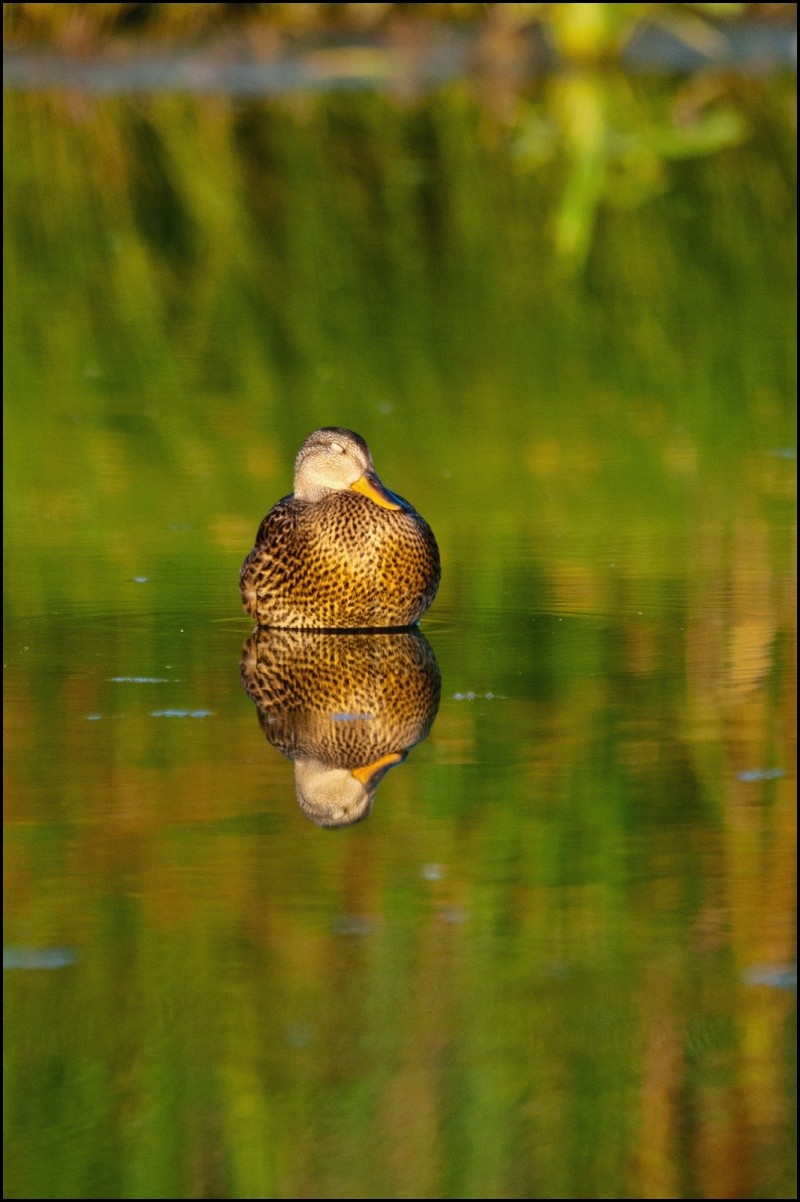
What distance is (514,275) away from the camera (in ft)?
40.2

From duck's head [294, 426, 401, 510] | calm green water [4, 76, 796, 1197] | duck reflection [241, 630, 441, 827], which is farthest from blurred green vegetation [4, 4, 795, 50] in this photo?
duck reflection [241, 630, 441, 827]

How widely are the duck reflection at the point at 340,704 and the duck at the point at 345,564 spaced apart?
51 mm

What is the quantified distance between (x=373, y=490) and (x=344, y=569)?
28 centimetres

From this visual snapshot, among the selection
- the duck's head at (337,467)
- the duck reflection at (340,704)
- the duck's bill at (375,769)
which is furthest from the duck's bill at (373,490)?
the duck's bill at (375,769)

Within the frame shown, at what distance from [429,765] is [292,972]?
3.89 ft

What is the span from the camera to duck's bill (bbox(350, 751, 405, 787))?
16.8 ft

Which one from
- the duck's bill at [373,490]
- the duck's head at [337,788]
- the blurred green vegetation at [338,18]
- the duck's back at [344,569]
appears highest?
the blurred green vegetation at [338,18]

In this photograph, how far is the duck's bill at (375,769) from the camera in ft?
16.8

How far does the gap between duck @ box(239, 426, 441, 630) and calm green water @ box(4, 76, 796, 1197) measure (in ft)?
0.39

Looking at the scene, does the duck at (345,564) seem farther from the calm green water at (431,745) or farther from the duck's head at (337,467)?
the calm green water at (431,745)

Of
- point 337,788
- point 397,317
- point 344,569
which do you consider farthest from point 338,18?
point 337,788

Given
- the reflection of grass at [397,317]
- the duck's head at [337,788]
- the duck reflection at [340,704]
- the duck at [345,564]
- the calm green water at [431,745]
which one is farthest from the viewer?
the reflection of grass at [397,317]

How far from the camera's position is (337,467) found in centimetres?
662

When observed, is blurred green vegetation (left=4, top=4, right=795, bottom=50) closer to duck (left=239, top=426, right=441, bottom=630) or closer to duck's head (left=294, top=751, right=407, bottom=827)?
duck (left=239, top=426, right=441, bottom=630)
